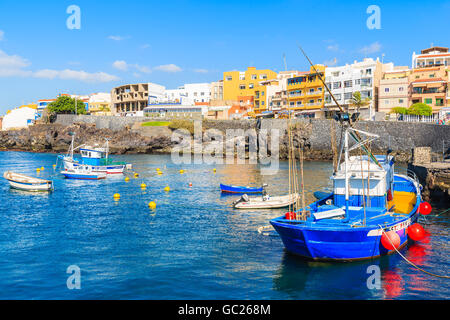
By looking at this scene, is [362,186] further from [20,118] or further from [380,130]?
[20,118]

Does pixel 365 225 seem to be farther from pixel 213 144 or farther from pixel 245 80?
pixel 245 80

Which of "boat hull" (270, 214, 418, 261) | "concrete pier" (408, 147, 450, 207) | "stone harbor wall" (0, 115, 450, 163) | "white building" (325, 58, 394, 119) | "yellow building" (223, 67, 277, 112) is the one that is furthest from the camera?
"yellow building" (223, 67, 277, 112)

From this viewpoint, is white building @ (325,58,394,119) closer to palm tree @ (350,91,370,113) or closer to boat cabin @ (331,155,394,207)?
palm tree @ (350,91,370,113)

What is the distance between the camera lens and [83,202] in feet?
119

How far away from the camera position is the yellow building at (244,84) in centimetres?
11819

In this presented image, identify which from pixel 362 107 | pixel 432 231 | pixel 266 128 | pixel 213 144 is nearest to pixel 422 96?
pixel 362 107

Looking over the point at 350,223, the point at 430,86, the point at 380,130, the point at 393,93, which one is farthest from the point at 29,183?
the point at 430,86

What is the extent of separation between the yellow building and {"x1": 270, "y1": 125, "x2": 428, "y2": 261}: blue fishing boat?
93.0m

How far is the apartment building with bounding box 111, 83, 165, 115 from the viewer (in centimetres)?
12838

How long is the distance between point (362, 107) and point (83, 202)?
67.2 meters

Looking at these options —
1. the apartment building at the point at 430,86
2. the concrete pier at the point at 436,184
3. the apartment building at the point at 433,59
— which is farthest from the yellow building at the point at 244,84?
the concrete pier at the point at 436,184

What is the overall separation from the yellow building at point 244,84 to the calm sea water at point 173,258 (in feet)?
278

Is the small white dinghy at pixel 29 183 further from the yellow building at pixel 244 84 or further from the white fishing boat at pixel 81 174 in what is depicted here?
the yellow building at pixel 244 84

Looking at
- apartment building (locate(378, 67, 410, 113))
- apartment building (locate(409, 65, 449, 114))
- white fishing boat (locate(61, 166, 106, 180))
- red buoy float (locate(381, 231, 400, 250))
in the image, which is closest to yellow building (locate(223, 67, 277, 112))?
apartment building (locate(378, 67, 410, 113))
